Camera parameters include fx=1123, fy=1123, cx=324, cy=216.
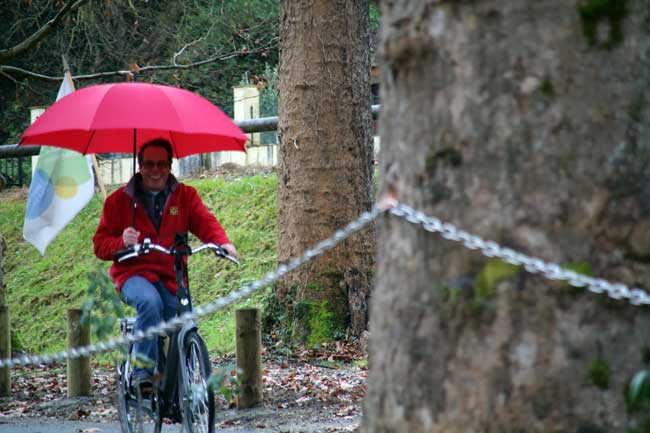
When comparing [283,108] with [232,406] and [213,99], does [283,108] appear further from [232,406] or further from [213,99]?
[213,99]

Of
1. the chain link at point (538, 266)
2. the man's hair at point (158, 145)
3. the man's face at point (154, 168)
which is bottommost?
the chain link at point (538, 266)

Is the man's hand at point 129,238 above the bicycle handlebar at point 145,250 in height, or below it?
above

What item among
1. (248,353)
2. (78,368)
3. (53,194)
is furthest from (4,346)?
(248,353)

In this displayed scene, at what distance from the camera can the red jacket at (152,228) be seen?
22.5ft

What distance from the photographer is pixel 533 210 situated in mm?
3285

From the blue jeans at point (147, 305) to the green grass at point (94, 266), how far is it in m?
6.84

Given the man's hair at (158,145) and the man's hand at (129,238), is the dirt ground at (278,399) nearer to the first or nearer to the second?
the man's hand at (129,238)

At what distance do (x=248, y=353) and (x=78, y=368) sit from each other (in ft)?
6.39

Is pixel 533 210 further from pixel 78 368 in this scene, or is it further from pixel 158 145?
pixel 78 368

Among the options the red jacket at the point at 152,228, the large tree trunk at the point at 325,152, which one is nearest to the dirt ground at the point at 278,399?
the large tree trunk at the point at 325,152

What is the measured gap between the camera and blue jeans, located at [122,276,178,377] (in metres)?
6.63

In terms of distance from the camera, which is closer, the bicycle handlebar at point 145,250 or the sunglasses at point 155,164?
the bicycle handlebar at point 145,250

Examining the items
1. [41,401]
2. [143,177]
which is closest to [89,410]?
[41,401]

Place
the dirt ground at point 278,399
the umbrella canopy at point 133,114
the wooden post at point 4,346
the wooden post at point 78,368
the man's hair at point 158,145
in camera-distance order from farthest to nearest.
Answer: the wooden post at point 4,346
the wooden post at point 78,368
the dirt ground at point 278,399
the umbrella canopy at point 133,114
the man's hair at point 158,145
